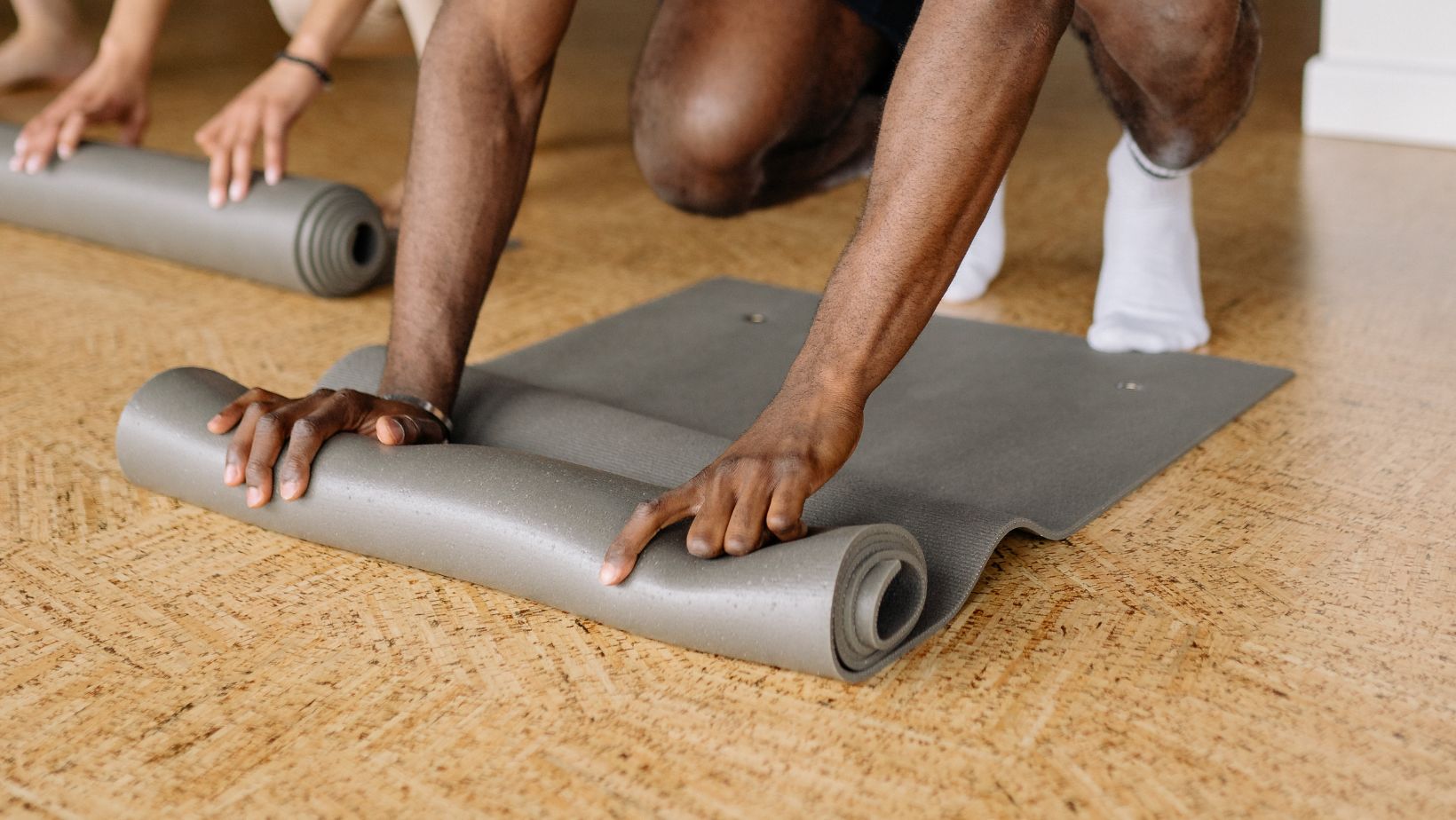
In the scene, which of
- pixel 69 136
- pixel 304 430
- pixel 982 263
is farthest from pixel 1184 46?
pixel 69 136

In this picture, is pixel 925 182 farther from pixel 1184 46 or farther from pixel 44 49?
pixel 44 49

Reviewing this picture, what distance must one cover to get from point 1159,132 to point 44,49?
112 inches

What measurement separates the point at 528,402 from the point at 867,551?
632 millimetres

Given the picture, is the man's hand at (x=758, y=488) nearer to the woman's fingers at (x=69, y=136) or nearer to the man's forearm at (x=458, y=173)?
the man's forearm at (x=458, y=173)

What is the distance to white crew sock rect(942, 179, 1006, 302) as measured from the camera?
7.45 ft

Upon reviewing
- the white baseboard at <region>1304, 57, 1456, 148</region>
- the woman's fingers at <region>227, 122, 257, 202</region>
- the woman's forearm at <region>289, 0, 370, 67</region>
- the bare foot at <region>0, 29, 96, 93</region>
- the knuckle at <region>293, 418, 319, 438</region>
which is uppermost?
the woman's forearm at <region>289, 0, 370, 67</region>

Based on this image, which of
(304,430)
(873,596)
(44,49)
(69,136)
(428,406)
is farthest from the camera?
(44,49)

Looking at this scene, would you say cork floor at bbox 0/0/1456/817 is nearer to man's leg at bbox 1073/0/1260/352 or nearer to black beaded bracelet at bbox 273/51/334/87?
man's leg at bbox 1073/0/1260/352

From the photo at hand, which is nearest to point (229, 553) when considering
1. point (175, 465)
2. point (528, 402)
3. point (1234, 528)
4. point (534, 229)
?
point (175, 465)

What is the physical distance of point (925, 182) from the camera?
126 cm

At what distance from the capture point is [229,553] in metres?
1.43

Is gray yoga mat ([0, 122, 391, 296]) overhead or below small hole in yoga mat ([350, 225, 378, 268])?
overhead

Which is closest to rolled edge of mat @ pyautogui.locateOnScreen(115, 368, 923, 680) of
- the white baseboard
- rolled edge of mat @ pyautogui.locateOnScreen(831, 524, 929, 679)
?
rolled edge of mat @ pyautogui.locateOnScreen(831, 524, 929, 679)

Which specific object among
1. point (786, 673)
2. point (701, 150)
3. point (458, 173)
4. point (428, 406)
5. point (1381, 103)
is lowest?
point (1381, 103)
